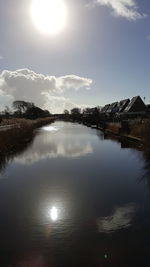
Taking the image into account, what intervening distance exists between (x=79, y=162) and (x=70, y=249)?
31.7ft

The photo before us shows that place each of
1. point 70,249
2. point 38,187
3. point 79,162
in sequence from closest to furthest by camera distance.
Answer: point 70,249
point 38,187
point 79,162

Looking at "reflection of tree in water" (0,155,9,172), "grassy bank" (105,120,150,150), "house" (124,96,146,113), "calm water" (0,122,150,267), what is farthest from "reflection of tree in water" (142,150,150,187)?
"house" (124,96,146,113)

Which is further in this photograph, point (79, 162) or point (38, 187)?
point (79, 162)

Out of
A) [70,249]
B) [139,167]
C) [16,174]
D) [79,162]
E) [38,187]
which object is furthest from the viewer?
[79,162]

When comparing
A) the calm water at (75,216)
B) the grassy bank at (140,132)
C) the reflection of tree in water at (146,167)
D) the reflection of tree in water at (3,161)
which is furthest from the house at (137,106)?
the calm water at (75,216)

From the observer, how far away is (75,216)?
7.16 meters

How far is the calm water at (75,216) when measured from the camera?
5.25 metres

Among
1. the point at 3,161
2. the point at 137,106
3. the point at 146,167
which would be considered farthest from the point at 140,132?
the point at 137,106

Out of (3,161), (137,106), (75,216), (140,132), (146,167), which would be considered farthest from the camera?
(137,106)

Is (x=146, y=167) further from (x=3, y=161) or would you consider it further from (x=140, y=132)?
(x=140, y=132)

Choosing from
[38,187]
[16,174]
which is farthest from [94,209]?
[16,174]

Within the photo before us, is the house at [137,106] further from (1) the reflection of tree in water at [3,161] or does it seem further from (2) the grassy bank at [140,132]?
(1) the reflection of tree in water at [3,161]

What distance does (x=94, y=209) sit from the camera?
25.1ft

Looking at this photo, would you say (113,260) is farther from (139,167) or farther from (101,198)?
(139,167)
